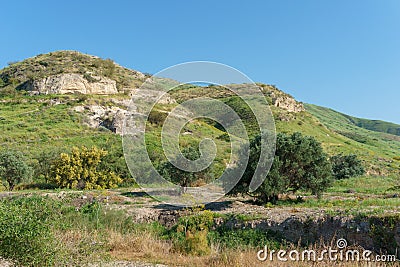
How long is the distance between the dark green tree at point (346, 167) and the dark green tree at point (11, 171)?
28.7 meters

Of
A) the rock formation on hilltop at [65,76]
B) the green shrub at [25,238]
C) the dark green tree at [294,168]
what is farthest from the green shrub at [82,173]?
the rock formation on hilltop at [65,76]

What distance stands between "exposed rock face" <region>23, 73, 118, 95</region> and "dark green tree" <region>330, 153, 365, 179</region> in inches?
2110

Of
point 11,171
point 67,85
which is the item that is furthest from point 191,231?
point 67,85

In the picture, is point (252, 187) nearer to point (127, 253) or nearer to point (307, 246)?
point (307, 246)

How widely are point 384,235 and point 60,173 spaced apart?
21.2 meters

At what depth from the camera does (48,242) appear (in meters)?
5.68

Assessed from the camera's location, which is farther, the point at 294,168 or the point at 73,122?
the point at 73,122

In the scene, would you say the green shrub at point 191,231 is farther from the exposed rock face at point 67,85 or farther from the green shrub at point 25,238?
the exposed rock face at point 67,85

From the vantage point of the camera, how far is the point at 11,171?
75.5 feet

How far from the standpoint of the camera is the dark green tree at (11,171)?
22828 mm

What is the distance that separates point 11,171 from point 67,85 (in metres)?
50.1

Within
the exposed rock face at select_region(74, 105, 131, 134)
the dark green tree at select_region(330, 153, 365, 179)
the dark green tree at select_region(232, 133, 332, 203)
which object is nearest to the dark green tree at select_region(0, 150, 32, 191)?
the dark green tree at select_region(232, 133, 332, 203)

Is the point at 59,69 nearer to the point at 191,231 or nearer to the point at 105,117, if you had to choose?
the point at 105,117

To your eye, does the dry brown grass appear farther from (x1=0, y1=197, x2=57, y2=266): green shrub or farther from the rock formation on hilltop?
the rock formation on hilltop
